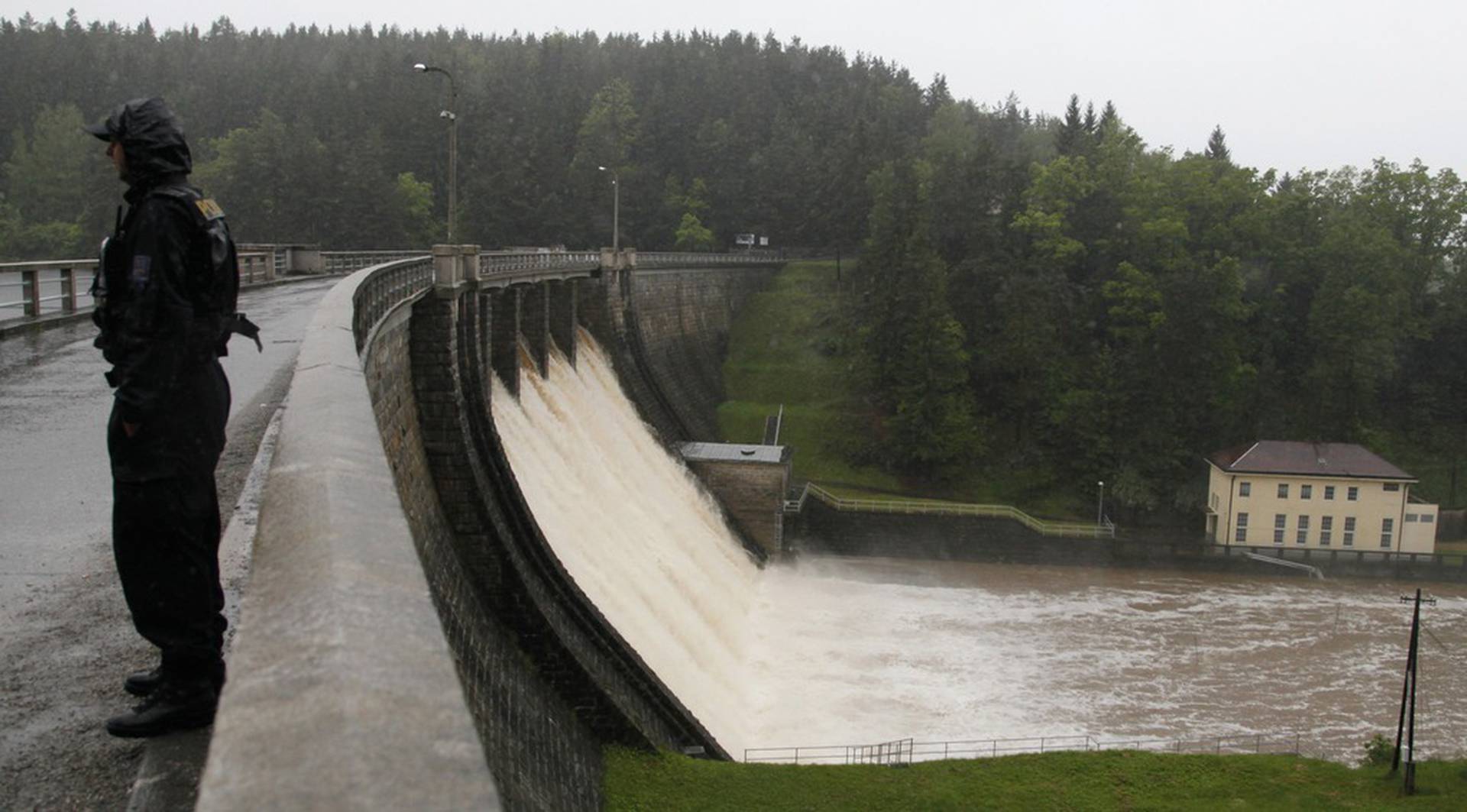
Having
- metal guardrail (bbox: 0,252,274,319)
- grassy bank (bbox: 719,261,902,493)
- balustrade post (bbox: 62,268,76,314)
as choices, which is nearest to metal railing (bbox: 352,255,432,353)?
metal guardrail (bbox: 0,252,274,319)

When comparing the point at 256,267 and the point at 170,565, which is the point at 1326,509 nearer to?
the point at 256,267

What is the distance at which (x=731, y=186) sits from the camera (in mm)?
92750

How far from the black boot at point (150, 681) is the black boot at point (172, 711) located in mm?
61

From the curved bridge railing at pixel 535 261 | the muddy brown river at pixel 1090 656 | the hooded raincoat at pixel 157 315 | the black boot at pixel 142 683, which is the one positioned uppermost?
the hooded raincoat at pixel 157 315

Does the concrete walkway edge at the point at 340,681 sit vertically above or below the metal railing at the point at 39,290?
above

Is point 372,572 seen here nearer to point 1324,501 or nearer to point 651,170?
point 1324,501

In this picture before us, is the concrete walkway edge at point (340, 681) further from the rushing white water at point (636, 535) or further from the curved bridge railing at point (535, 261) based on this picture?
the curved bridge railing at point (535, 261)

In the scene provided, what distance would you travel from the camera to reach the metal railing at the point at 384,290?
44.7 ft

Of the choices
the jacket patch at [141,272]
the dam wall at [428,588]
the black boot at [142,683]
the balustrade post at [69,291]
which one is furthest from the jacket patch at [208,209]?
the balustrade post at [69,291]

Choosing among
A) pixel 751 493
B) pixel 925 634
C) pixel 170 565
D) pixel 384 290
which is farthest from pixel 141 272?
pixel 751 493

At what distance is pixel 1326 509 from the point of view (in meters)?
47.9

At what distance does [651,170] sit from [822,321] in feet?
114

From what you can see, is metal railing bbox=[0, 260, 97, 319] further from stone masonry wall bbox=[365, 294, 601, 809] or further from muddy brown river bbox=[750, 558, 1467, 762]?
muddy brown river bbox=[750, 558, 1467, 762]

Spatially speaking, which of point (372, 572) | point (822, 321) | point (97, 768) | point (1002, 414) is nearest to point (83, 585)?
point (97, 768)
